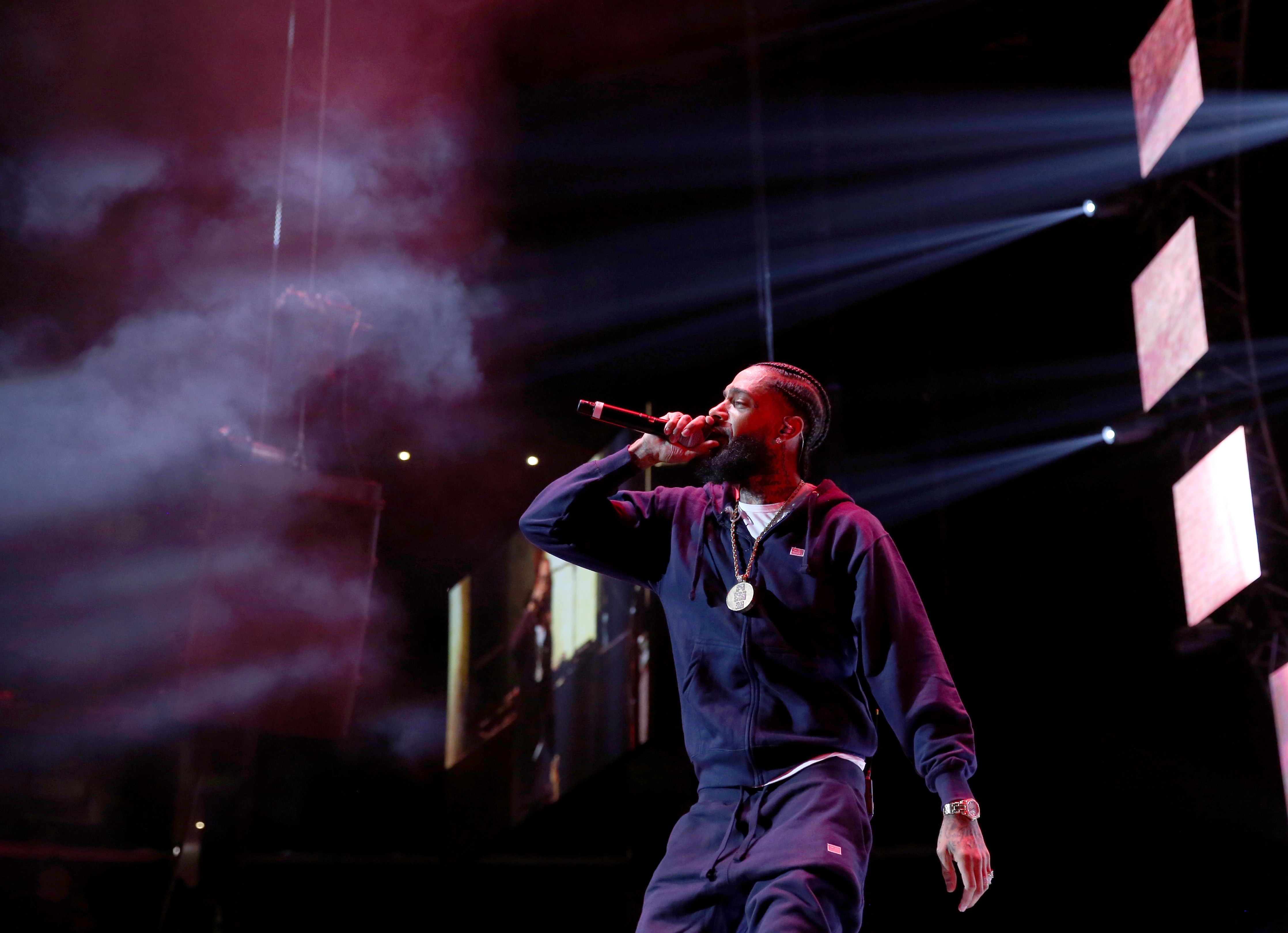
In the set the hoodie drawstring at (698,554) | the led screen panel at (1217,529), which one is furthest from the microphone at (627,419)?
the led screen panel at (1217,529)

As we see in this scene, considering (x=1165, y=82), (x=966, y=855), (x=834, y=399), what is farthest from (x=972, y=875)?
(x=1165, y=82)

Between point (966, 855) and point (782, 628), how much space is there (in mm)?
510

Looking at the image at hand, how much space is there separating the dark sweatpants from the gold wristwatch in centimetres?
16

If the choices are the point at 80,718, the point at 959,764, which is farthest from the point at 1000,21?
the point at 80,718

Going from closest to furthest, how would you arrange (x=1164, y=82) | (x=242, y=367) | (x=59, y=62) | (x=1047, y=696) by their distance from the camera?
1. (x=59, y=62)
2. (x=242, y=367)
3. (x=1047, y=696)
4. (x=1164, y=82)

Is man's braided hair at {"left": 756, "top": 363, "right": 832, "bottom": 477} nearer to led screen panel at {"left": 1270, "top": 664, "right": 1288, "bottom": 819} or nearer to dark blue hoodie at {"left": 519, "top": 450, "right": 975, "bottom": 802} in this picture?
dark blue hoodie at {"left": 519, "top": 450, "right": 975, "bottom": 802}

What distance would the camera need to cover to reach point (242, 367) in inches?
187

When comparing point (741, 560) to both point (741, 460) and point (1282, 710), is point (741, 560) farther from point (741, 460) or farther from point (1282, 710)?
point (1282, 710)

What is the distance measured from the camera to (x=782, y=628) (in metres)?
2.14

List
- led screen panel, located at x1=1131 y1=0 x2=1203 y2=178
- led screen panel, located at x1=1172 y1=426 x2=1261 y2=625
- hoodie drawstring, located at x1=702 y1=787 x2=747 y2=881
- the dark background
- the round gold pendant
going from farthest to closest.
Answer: led screen panel, located at x1=1131 y1=0 x2=1203 y2=178, led screen panel, located at x1=1172 y1=426 x2=1261 y2=625, the dark background, the round gold pendant, hoodie drawstring, located at x1=702 y1=787 x2=747 y2=881

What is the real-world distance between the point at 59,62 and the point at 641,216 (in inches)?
98.1

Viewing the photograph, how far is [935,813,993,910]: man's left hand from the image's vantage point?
6.12ft

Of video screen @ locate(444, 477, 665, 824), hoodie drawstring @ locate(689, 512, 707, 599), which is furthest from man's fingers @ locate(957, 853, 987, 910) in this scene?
video screen @ locate(444, 477, 665, 824)

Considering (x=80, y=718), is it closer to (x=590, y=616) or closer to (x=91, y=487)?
(x=91, y=487)
